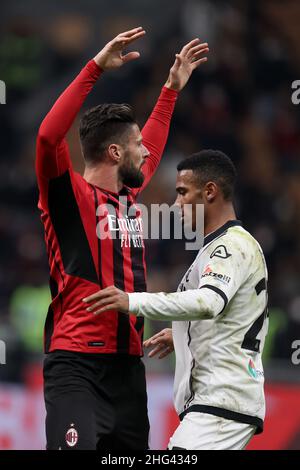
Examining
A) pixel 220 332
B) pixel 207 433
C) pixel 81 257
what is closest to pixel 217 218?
pixel 220 332

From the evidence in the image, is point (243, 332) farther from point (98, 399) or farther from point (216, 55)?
point (216, 55)

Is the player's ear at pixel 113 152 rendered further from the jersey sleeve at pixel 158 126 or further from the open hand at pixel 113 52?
the jersey sleeve at pixel 158 126

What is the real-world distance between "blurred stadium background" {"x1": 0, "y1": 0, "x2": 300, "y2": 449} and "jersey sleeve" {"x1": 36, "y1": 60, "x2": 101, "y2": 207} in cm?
481

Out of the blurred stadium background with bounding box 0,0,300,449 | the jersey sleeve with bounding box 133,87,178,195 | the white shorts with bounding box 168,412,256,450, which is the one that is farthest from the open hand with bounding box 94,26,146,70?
the blurred stadium background with bounding box 0,0,300,449

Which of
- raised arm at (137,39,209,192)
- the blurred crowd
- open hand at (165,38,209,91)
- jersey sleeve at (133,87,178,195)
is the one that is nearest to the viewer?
open hand at (165,38,209,91)

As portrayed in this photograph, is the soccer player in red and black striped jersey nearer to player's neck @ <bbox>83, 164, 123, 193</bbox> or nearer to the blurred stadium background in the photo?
player's neck @ <bbox>83, 164, 123, 193</bbox>

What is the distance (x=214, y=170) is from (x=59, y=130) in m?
0.88

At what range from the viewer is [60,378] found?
534 centimetres

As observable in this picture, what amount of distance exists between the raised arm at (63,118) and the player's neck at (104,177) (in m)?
0.36

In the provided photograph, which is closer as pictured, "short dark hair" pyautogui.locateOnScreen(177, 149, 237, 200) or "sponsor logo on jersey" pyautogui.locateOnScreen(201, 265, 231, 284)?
"sponsor logo on jersey" pyautogui.locateOnScreen(201, 265, 231, 284)

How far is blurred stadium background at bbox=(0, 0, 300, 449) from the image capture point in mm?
12016

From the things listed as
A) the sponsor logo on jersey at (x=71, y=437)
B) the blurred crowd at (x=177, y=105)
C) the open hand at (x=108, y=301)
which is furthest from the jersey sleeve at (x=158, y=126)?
the blurred crowd at (x=177, y=105)

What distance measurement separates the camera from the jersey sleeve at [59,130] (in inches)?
202
